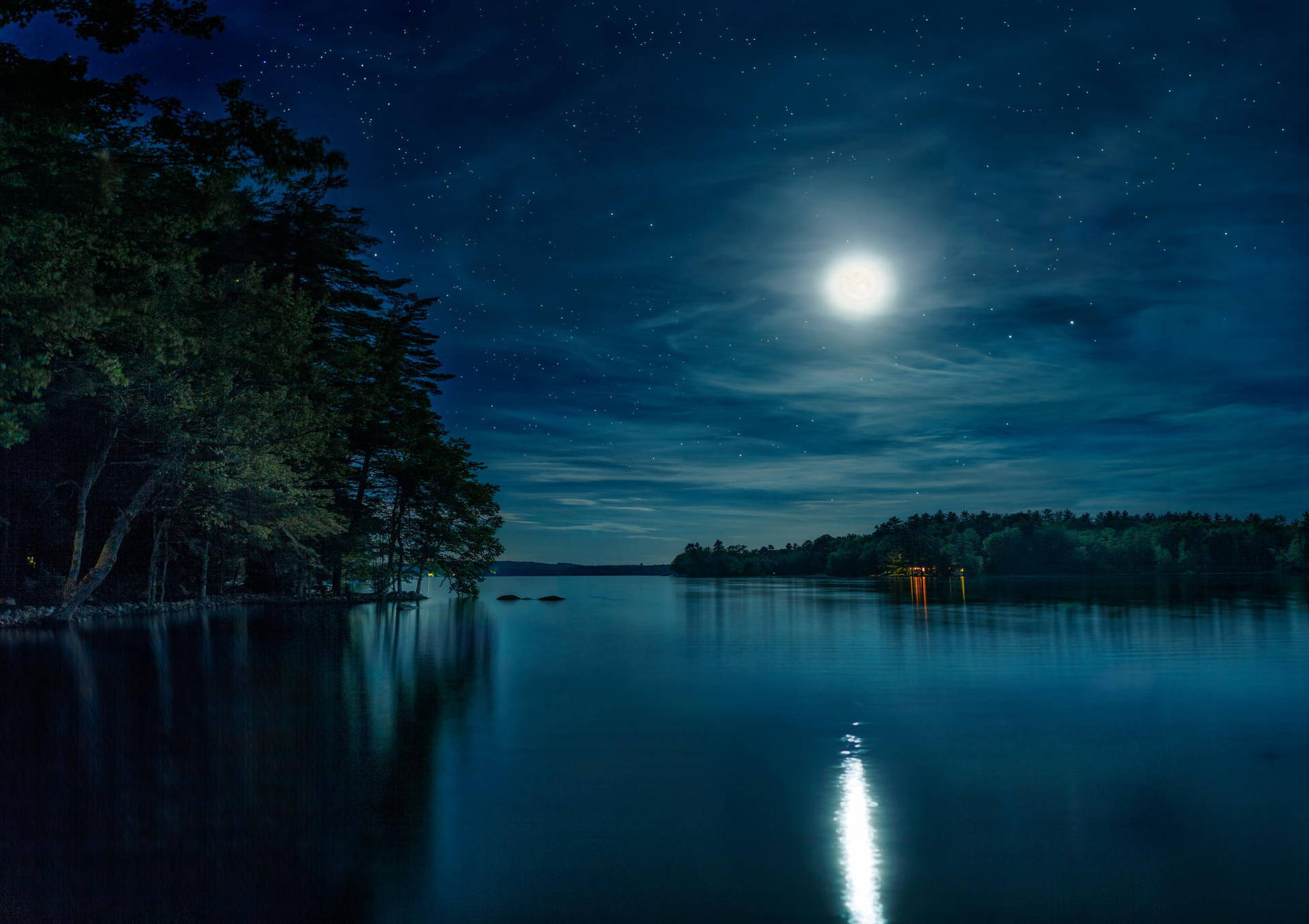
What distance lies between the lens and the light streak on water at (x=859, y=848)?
525cm

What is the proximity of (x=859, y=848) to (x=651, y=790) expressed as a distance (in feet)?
7.88

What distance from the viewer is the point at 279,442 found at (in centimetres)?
3145

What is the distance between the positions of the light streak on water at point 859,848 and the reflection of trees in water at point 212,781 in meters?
3.39

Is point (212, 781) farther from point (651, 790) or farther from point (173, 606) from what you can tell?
point (173, 606)

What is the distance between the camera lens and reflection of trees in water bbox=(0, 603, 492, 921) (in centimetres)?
546

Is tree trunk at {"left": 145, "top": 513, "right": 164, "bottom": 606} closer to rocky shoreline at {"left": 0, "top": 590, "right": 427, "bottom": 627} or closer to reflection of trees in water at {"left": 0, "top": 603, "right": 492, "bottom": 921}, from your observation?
rocky shoreline at {"left": 0, "top": 590, "right": 427, "bottom": 627}

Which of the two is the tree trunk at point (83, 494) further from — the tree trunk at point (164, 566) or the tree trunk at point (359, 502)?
the tree trunk at point (359, 502)

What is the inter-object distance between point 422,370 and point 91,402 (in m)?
24.1

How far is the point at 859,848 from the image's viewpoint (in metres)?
6.43

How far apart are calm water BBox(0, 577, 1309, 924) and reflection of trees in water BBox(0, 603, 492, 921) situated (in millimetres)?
43

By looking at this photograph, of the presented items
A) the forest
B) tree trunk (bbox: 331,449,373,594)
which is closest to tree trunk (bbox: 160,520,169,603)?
the forest

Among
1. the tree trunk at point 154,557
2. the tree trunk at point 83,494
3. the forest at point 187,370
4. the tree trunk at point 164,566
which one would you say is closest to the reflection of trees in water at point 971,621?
the forest at point 187,370

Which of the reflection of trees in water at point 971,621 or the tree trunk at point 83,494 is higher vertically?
the tree trunk at point 83,494

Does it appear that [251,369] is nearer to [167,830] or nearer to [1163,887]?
[167,830]
